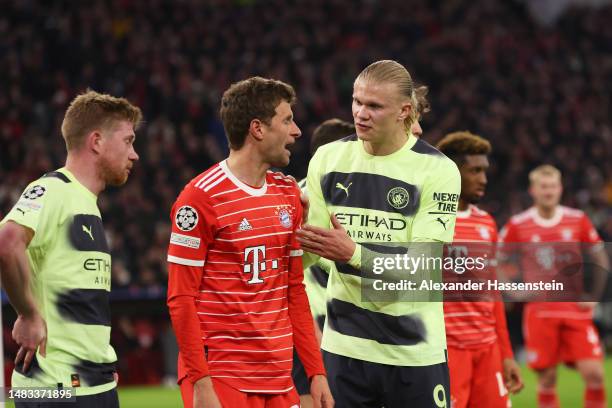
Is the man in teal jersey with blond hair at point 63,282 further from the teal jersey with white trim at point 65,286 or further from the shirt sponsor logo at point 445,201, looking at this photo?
the shirt sponsor logo at point 445,201

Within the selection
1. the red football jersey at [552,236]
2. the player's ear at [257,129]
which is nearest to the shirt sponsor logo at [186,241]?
the player's ear at [257,129]

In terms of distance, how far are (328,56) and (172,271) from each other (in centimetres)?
1682

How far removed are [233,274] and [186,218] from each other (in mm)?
307

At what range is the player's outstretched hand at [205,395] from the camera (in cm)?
394

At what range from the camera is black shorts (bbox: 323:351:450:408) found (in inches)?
176

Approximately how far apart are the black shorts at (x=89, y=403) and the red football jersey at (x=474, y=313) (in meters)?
2.48

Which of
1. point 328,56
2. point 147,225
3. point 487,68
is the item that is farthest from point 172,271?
point 487,68

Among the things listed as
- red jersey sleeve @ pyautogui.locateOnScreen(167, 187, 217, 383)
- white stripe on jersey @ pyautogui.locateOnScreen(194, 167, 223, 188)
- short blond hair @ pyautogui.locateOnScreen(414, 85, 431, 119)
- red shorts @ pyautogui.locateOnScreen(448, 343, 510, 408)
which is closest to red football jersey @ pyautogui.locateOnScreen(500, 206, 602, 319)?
red shorts @ pyautogui.locateOnScreen(448, 343, 510, 408)

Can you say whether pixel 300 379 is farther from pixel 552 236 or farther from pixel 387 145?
pixel 552 236

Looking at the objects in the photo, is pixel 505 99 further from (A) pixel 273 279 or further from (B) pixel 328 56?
(A) pixel 273 279

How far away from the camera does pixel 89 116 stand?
4.35 meters

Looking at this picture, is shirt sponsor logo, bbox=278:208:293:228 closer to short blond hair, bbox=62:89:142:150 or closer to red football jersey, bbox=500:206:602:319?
short blond hair, bbox=62:89:142:150

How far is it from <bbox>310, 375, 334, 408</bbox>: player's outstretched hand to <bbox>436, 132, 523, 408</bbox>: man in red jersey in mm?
1932

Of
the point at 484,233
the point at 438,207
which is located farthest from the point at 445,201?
the point at 484,233
